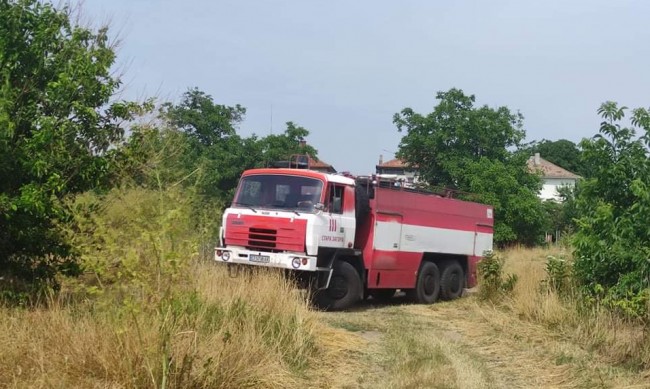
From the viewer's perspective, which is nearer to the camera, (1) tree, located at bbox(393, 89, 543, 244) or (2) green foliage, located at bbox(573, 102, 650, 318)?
(2) green foliage, located at bbox(573, 102, 650, 318)

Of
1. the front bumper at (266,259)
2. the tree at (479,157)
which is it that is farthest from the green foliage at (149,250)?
the tree at (479,157)

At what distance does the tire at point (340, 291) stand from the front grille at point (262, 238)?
1.30 m

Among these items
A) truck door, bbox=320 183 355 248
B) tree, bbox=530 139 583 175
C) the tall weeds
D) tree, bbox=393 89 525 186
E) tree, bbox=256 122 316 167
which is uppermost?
tree, bbox=530 139 583 175

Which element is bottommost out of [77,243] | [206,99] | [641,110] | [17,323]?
[17,323]

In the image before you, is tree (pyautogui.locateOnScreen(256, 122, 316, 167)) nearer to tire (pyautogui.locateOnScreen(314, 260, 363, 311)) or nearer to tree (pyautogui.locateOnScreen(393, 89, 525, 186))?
tree (pyautogui.locateOnScreen(393, 89, 525, 186))

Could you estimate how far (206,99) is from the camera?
3231cm

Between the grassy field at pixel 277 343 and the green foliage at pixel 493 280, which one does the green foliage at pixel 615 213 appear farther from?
the green foliage at pixel 493 280

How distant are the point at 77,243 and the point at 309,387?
3214mm

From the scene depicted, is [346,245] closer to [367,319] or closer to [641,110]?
[367,319]

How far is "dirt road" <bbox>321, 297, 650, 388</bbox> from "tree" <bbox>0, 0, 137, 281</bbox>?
3549mm

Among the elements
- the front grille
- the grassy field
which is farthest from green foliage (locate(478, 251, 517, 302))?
the front grille

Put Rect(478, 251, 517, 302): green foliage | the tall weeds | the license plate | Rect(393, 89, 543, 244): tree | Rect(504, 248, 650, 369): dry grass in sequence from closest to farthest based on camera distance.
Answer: the tall weeds
Rect(504, 248, 650, 369): dry grass
the license plate
Rect(478, 251, 517, 302): green foliage
Rect(393, 89, 543, 244): tree

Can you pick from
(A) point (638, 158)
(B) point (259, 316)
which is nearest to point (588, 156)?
(A) point (638, 158)

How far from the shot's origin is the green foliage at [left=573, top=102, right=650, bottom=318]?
9016 mm
